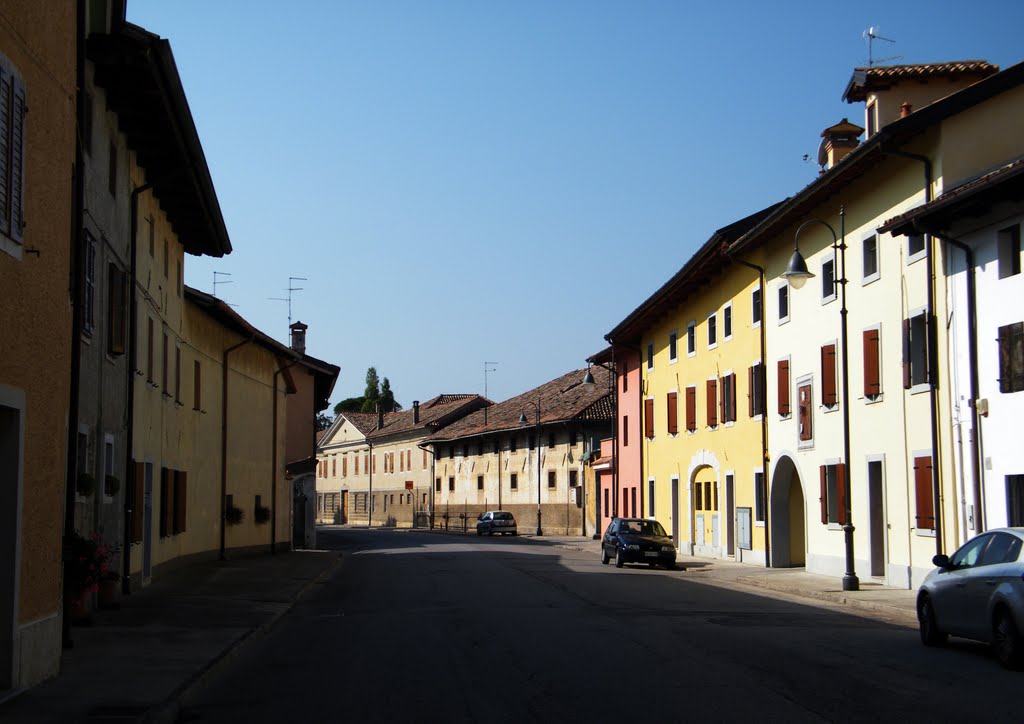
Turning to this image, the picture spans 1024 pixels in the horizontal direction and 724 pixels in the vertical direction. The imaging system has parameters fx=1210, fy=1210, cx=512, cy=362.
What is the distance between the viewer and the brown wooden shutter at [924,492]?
23.6 metres

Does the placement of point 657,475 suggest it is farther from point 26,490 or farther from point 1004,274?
point 26,490

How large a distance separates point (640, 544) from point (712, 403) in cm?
628

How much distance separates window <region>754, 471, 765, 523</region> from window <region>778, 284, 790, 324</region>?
4663mm

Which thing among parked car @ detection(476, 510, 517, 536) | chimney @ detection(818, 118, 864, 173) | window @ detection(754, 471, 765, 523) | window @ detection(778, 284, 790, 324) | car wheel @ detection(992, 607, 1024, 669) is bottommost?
parked car @ detection(476, 510, 517, 536)

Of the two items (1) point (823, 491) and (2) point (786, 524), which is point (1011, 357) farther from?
(2) point (786, 524)

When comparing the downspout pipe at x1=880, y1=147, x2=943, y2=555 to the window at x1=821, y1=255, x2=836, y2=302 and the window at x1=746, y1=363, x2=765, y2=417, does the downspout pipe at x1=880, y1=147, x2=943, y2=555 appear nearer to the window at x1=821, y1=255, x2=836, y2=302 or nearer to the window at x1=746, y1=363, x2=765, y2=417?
the window at x1=821, y1=255, x2=836, y2=302

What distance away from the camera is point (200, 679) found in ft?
38.9

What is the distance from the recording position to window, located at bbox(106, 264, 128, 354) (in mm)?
19438

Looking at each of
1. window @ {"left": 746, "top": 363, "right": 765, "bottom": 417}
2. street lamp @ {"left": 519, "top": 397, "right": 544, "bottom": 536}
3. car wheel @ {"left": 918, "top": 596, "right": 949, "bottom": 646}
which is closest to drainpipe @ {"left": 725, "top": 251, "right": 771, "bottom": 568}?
window @ {"left": 746, "top": 363, "right": 765, "bottom": 417}

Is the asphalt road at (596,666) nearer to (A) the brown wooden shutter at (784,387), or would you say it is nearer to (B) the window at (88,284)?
(B) the window at (88,284)

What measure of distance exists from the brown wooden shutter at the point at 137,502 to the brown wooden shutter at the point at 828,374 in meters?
15.9

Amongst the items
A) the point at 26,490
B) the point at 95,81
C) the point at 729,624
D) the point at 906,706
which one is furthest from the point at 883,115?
the point at 26,490

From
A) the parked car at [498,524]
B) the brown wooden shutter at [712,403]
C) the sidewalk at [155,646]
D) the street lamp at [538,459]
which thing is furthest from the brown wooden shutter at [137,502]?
the parked car at [498,524]

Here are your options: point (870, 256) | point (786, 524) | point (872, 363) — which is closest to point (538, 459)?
point (786, 524)
